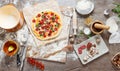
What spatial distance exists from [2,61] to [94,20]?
0.53 metres

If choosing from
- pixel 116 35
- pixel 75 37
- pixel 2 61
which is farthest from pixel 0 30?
pixel 116 35

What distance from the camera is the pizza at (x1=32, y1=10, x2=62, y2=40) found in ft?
5.13

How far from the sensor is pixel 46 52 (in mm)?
1546

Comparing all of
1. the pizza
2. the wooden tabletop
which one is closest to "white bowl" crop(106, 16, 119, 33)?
the wooden tabletop

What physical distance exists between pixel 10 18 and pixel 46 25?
0.20 meters

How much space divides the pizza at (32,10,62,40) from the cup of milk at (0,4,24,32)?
0.27ft

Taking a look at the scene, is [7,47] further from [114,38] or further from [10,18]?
[114,38]

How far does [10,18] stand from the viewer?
159 cm

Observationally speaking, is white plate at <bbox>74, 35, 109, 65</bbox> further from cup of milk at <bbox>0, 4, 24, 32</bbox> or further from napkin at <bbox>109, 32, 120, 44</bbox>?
cup of milk at <bbox>0, 4, 24, 32</bbox>

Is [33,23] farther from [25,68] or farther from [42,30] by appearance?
[25,68]

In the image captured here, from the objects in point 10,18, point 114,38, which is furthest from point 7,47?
point 114,38

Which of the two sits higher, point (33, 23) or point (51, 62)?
point (33, 23)

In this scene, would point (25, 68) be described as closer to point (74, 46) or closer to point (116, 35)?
point (74, 46)

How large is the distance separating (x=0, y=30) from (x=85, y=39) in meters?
0.46
